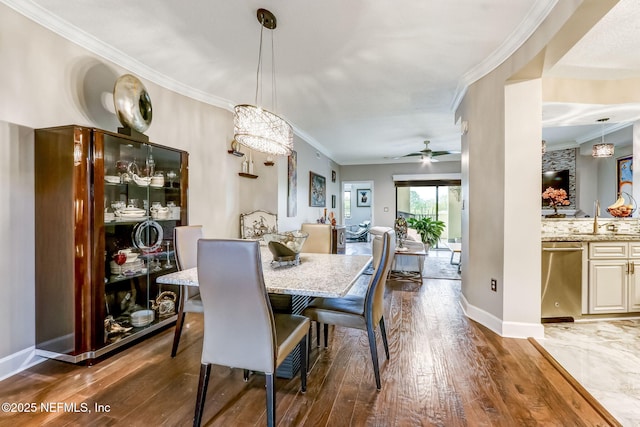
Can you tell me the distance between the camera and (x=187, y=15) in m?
2.11

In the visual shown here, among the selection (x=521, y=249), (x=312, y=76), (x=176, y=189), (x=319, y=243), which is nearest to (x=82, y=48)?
(x=176, y=189)

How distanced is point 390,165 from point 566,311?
5900 millimetres

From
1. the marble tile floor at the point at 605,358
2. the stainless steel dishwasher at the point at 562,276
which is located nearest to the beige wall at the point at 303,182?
the stainless steel dishwasher at the point at 562,276

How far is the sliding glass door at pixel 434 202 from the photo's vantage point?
26.9 feet

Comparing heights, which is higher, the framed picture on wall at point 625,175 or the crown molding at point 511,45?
the crown molding at point 511,45

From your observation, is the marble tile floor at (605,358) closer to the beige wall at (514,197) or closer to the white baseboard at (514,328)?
the white baseboard at (514,328)

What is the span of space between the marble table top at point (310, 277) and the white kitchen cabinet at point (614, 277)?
8.22 ft

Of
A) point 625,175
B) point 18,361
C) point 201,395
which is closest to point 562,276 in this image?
point 625,175

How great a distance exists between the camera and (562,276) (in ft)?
9.55

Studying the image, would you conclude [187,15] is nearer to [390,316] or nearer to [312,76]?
[312,76]

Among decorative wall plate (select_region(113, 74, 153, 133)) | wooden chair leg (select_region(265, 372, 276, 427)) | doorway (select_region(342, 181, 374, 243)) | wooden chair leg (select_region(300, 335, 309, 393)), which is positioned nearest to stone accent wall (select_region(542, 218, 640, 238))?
wooden chair leg (select_region(300, 335, 309, 393))

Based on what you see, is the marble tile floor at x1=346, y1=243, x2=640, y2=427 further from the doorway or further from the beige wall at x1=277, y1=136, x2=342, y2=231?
the doorway

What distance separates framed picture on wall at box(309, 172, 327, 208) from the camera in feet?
20.1

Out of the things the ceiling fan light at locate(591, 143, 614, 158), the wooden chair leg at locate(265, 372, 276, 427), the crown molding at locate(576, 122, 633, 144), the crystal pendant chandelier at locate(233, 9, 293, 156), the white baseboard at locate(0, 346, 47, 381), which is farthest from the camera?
the crown molding at locate(576, 122, 633, 144)
